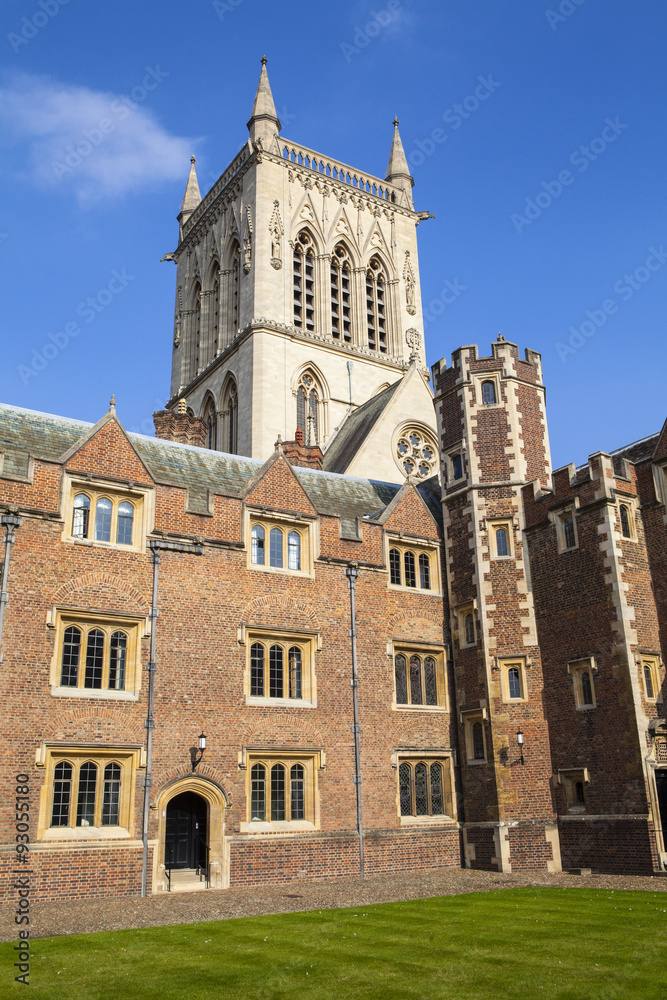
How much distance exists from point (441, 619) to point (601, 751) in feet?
20.4

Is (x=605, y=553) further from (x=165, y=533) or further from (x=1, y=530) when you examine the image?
(x=1, y=530)

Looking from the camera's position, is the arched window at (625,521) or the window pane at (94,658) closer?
the window pane at (94,658)

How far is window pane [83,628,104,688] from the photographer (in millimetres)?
20453

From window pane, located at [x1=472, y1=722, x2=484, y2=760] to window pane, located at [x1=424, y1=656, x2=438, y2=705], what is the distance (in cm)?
144

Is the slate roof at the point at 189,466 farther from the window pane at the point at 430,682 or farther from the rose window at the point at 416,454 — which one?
the rose window at the point at 416,454

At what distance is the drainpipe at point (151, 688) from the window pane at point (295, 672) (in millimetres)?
3788

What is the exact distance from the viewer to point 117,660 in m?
21.0

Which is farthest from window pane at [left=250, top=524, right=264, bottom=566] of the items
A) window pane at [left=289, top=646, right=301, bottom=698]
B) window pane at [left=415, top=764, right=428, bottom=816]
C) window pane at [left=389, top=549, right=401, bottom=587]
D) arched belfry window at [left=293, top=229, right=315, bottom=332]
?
arched belfry window at [left=293, top=229, right=315, bottom=332]

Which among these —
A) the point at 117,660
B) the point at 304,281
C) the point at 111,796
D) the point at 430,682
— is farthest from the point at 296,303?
the point at 111,796

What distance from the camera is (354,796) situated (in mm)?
22969

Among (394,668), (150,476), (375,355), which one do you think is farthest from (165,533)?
(375,355)

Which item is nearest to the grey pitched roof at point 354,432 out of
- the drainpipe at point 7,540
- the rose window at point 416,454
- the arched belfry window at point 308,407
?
the arched belfry window at point 308,407

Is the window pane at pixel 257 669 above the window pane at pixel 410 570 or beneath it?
beneath

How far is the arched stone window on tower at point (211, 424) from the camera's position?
54.5 metres
